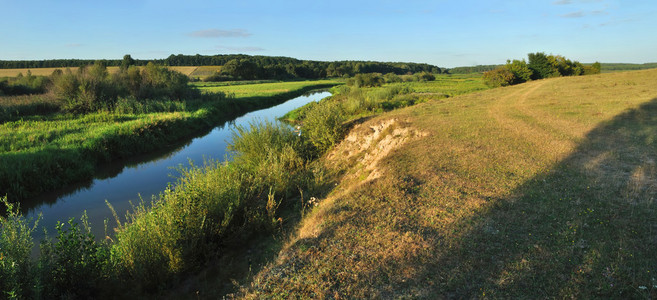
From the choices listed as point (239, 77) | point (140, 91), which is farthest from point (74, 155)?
point (239, 77)

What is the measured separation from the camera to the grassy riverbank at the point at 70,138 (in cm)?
993

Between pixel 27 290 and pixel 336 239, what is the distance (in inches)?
162

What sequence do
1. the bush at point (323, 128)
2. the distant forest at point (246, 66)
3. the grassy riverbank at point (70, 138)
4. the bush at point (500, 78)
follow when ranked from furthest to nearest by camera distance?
the distant forest at point (246, 66) < the bush at point (500, 78) < the bush at point (323, 128) < the grassy riverbank at point (70, 138)

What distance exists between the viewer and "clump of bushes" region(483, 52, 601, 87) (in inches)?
1350

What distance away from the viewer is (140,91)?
88.8ft

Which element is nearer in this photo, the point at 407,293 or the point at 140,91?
the point at 407,293

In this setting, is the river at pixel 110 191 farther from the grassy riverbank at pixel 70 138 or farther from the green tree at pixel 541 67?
the green tree at pixel 541 67

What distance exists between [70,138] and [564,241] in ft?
55.6

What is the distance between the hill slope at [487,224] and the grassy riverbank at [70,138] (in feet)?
30.7

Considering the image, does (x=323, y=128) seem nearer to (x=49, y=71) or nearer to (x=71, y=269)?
(x=71, y=269)

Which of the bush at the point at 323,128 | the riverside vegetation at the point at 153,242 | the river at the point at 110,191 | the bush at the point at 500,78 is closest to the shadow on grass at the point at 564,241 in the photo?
the riverside vegetation at the point at 153,242

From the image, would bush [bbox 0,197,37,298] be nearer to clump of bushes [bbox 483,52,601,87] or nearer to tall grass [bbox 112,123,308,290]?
tall grass [bbox 112,123,308,290]

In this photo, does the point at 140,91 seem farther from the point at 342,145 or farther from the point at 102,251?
the point at 102,251

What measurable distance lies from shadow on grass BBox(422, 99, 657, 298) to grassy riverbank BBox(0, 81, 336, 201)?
11.4m
